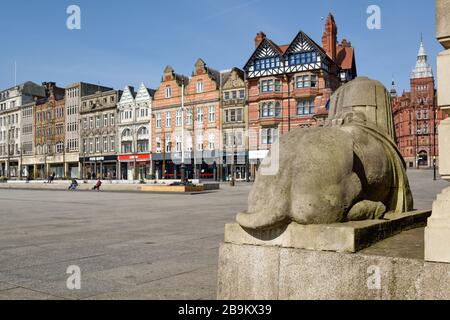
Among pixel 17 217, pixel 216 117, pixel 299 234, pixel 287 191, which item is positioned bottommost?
pixel 17 217

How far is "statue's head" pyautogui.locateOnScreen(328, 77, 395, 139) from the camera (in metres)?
5.64

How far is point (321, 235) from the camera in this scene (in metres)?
3.69

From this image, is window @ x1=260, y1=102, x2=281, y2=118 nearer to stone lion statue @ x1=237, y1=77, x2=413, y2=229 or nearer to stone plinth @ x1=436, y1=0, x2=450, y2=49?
stone lion statue @ x1=237, y1=77, x2=413, y2=229

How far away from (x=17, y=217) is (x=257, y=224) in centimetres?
1241

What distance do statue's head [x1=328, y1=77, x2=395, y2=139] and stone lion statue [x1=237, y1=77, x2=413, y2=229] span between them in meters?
0.72

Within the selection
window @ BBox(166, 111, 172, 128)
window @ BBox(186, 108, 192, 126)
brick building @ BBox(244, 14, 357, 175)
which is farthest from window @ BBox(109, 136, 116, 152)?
brick building @ BBox(244, 14, 357, 175)

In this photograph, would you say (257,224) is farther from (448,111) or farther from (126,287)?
(126,287)

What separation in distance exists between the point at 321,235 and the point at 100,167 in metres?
72.3

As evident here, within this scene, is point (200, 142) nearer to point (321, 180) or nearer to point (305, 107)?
point (305, 107)

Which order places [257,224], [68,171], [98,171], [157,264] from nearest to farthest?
[257,224], [157,264], [98,171], [68,171]

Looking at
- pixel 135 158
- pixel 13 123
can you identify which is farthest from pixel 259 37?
pixel 13 123

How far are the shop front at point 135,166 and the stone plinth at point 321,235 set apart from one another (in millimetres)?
61302
